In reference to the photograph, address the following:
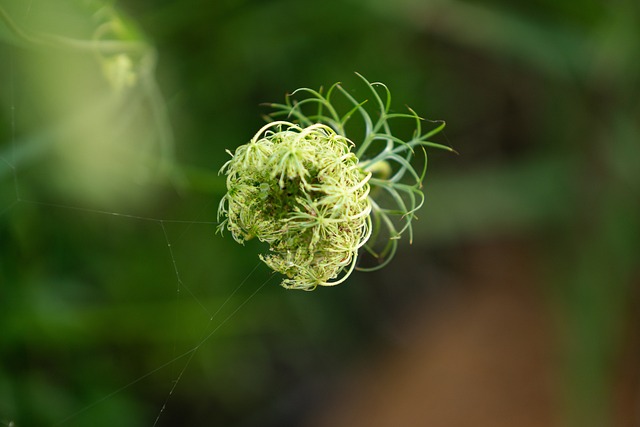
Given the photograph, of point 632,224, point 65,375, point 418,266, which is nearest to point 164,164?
point 65,375

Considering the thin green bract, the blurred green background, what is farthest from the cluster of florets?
the blurred green background

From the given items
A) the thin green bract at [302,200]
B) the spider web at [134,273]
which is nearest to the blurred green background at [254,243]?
the spider web at [134,273]

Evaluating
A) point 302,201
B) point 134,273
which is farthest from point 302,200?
point 134,273

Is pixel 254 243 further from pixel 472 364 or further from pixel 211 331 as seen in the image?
pixel 472 364

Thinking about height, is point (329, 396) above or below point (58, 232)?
below

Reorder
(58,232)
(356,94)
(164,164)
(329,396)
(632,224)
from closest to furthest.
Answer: (164,164) < (58,232) < (356,94) < (632,224) < (329,396)

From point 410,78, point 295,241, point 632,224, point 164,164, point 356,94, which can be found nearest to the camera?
point 295,241

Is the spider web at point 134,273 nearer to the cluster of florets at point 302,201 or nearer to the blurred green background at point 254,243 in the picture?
the blurred green background at point 254,243

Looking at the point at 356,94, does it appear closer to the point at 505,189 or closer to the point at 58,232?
the point at 505,189

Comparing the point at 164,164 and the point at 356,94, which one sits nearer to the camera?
the point at 164,164
